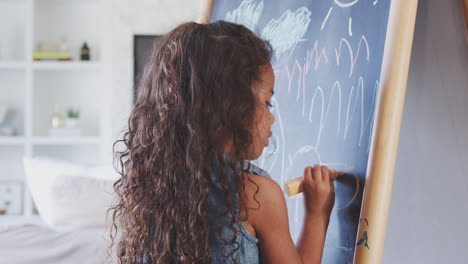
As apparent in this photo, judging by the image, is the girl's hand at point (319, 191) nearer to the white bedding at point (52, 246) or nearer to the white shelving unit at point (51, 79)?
the white bedding at point (52, 246)

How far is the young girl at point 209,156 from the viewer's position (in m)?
0.89

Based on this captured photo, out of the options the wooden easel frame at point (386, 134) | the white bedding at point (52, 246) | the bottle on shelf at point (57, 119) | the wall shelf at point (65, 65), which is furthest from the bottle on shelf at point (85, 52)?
the wooden easel frame at point (386, 134)

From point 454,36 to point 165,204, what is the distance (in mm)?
669

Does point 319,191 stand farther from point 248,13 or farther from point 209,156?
point 248,13

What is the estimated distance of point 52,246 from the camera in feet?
5.48

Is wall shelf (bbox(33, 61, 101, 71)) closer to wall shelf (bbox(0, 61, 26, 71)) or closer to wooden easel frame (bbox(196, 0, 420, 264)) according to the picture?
wall shelf (bbox(0, 61, 26, 71))

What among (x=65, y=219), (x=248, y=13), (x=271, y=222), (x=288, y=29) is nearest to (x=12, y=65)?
(x=65, y=219)

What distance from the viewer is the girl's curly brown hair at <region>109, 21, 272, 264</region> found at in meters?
0.89

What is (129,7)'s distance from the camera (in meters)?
3.38

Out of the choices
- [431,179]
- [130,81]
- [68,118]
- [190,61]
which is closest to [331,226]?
[431,179]

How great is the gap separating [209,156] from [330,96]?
29 centimetres

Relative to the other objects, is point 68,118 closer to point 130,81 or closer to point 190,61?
point 130,81

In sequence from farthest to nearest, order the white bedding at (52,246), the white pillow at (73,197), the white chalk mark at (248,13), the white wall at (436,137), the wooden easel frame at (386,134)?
the white pillow at (73,197)
the white bedding at (52,246)
the white chalk mark at (248,13)
the white wall at (436,137)
the wooden easel frame at (386,134)

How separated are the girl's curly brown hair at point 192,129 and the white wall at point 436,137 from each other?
38 cm
